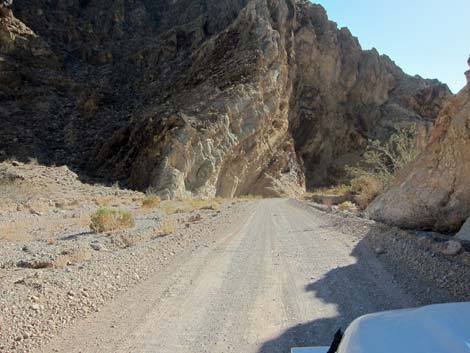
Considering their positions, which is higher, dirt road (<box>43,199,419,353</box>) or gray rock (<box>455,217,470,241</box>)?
gray rock (<box>455,217,470,241</box>)

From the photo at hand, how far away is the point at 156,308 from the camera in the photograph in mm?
4637

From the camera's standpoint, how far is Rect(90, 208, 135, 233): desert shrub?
1038 centimetres

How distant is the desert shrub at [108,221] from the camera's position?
1038 centimetres

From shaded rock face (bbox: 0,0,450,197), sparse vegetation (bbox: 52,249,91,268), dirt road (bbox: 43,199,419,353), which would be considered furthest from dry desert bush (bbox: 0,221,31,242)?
shaded rock face (bbox: 0,0,450,197)

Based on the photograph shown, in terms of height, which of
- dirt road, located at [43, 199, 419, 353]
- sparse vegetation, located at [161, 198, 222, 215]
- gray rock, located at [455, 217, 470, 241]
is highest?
gray rock, located at [455, 217, 470, 241]

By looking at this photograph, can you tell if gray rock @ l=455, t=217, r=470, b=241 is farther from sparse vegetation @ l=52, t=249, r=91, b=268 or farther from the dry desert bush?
the dry desert bush

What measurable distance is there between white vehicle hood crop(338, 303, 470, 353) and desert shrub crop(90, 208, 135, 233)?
909 centimetres

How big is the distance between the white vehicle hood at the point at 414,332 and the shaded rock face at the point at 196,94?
80.7 ft

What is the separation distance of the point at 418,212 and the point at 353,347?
790 cm

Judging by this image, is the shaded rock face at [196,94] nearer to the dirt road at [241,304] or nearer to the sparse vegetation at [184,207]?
the sparse vegetation at [184,207]

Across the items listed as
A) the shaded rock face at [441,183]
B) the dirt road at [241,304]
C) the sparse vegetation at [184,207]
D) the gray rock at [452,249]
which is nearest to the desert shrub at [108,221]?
the dirt road at [241,304]

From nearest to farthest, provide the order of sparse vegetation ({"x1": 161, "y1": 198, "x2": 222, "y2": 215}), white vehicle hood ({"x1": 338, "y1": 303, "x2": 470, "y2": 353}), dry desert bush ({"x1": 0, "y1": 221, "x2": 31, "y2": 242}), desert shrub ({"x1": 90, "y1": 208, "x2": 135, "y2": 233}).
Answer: white vehicle hood ({"x1": 338, "y1": 303, "x2": 470, "y2": 353})
dry desert bush ({"x1": 0, "y1": 221, "x2": 31, "y2": 242})
desert shrub ({"x1": 90, "y1": 208, "x2": 135, "y2": 233})
sparse vegetation ({"x1": 161, "y1": 198, "x2": 222, "y2": 215})

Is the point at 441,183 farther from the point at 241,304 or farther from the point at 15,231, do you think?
the point at 15,231

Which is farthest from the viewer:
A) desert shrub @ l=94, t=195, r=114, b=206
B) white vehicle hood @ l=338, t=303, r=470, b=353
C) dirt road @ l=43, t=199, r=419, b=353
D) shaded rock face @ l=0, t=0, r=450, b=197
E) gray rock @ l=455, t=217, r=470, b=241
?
shaded rock face @ l=0, t=0, r=450, b=197
